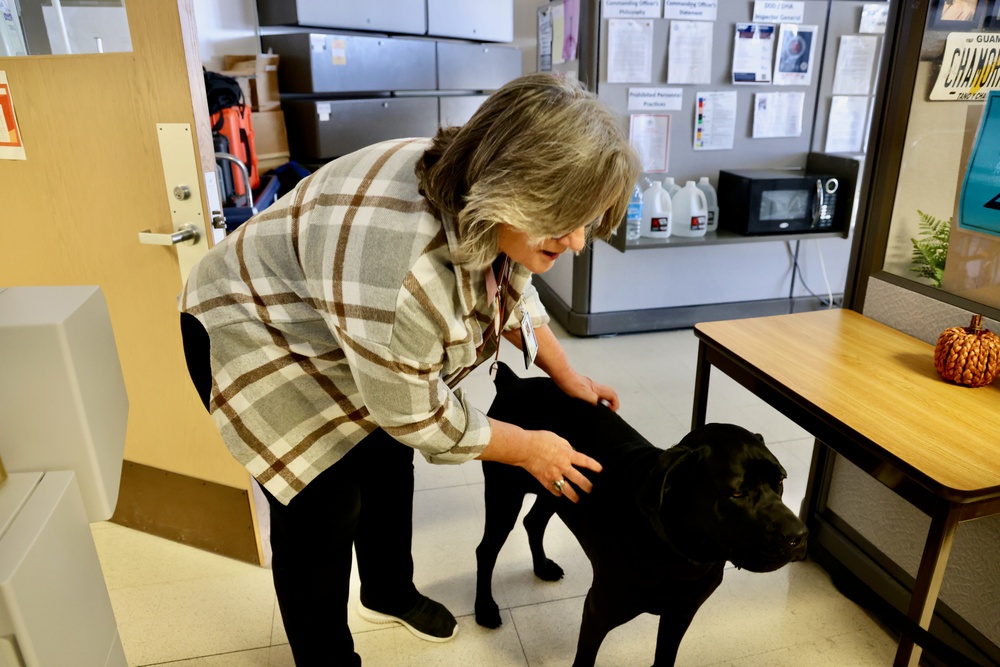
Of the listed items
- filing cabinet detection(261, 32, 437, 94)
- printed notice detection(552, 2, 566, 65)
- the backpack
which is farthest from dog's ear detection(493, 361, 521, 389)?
filing cabinet detection(261, 32, 437, 94)

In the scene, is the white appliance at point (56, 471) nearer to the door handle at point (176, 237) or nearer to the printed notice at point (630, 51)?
the door handle at point (176, 237)

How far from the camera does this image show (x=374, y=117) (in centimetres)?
423

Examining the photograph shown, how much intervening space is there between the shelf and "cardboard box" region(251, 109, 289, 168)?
201 cm

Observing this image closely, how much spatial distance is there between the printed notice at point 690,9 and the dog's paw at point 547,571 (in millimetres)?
2374

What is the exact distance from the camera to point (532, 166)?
80 centimetres

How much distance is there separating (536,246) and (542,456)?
375 millimetres

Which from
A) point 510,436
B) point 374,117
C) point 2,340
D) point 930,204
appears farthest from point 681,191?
point 2,340

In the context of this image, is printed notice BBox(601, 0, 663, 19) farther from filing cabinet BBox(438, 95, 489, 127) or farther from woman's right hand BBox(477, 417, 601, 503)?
woman's right hand BBox(477, 417, 601, 503)

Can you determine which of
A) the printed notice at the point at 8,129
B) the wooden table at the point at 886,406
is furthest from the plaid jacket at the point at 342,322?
the printed notice at the point at 8,129

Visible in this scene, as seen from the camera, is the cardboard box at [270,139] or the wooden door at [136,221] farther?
the cardboard box at [270,139]

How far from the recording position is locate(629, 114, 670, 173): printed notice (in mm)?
3053

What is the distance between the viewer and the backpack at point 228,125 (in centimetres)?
297

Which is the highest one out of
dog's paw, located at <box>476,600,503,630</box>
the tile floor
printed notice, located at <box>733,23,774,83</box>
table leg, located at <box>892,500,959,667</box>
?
printed notice, located at <box>733,23,774,83</box>

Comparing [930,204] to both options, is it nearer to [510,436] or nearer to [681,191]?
[510,436]
